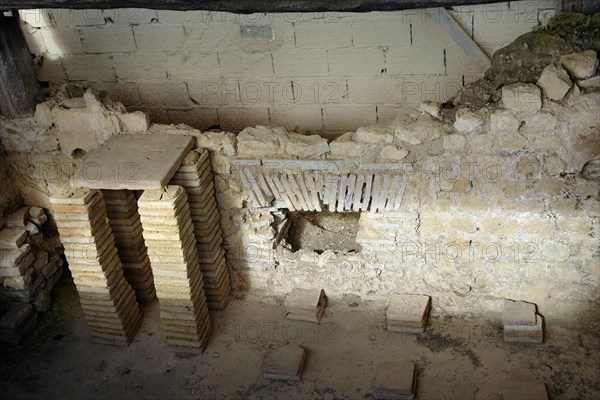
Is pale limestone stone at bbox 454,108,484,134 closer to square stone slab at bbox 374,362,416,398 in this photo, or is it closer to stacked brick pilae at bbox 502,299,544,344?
stacked brick pilae at bbox 502,299,544,344

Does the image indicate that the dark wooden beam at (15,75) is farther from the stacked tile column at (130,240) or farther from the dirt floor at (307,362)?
the dirt floor at (307,362)

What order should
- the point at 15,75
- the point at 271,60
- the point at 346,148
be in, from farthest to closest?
the point at 271,60 → the point at 15,75 → the point at 346,148

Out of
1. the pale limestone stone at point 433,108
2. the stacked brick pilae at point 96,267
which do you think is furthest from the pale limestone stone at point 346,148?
the stacked brick pilae at point 96,267

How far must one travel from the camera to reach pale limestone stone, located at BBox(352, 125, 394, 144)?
482 cm

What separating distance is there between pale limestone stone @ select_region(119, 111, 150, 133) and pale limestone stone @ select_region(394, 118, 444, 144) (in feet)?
7.24

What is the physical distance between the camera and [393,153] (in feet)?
16.0

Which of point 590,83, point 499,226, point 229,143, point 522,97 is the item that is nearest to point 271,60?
point 229,143

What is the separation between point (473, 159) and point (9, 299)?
14.3 ft

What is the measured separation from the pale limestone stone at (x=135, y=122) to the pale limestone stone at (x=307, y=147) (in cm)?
132

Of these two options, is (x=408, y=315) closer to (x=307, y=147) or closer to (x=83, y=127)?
(x=307, y=147)

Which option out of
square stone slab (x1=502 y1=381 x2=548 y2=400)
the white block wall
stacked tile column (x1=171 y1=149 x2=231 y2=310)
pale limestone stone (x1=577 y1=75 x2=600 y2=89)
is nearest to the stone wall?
pale limestone stone (x1=577 y1=75 x2=600 y2=89)

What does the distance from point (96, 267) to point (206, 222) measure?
0.98 metres

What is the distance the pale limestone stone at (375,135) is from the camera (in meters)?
4.82

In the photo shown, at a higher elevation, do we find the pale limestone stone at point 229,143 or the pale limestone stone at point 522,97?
the pale limestone stone at point 522,97
